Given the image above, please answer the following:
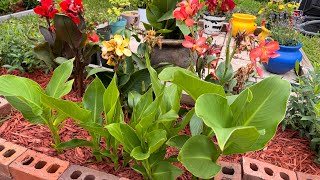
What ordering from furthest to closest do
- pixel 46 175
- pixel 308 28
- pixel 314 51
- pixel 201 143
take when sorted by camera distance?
pixel 308 28 < pixel 314 51 < pixel 46 175 < pixel 201 143

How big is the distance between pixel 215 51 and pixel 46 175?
1129mm

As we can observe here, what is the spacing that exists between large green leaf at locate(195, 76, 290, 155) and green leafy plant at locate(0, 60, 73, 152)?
0.68 meters

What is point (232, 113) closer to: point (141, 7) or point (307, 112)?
point (307, 112)

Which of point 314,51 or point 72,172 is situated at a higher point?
point 72,172

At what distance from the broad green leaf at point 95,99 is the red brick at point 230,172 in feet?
2.08

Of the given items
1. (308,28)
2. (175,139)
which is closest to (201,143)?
(175,139)

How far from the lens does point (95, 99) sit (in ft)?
4.99

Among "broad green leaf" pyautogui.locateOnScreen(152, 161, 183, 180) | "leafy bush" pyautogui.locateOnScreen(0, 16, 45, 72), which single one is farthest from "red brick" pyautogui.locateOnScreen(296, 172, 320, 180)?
"leafy bush" pyautogui.locateOnScreen(0, 16, 45, 72)

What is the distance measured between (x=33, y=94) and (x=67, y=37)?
567 mm

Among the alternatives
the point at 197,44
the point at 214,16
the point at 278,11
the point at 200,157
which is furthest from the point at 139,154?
the point at 278,11

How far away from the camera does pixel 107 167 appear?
59.4 inches

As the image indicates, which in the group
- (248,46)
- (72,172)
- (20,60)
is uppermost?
(248,46)

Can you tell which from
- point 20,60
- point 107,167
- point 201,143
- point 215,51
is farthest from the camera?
point 20,60

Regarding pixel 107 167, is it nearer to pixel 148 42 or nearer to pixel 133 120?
pixel 133 120
